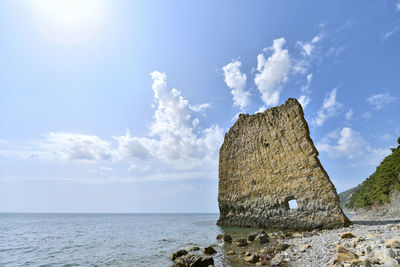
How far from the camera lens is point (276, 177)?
21438 millimetres

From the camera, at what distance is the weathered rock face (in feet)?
57.0

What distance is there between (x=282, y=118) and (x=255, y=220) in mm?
11725

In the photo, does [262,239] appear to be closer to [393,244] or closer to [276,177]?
[393,244]

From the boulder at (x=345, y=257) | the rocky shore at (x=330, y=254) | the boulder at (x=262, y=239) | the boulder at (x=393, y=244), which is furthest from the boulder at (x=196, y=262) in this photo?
the boulder at (x=393, y=244)

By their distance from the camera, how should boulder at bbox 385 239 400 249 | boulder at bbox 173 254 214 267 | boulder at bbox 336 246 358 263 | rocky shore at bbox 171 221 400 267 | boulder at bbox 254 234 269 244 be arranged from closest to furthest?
rocky shore at bbox 171 221 400 267 → boulder at bbox 385 239 400 249 → boulder at bbox 336 246 358 263 → boulder at bbox 173 254 214 267 → boulder at bbox 254 234 269 244

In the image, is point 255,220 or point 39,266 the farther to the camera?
point 255,220

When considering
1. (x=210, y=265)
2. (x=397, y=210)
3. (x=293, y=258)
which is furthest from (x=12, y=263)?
(x=397, y=210)

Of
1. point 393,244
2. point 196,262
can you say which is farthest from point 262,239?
point 393,244

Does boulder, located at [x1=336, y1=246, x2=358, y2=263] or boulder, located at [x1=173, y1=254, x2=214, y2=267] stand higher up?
boulder, located at [x1=336, y1=246, x2=358, y2=263]

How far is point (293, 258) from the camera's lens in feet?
27.2

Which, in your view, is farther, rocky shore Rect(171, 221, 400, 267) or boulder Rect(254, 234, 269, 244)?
boulder Rect(254, 234, 269, 244)

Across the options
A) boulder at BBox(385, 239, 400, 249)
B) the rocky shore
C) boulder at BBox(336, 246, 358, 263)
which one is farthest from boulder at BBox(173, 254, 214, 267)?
boulder at BBox(385, 239, 400, 249)

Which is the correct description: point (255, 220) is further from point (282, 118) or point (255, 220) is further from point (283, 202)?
point (282, 118)

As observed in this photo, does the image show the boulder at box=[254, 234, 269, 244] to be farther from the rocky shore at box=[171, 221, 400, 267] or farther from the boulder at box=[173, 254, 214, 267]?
the boulder at box=[173, 254, 214, 267]
